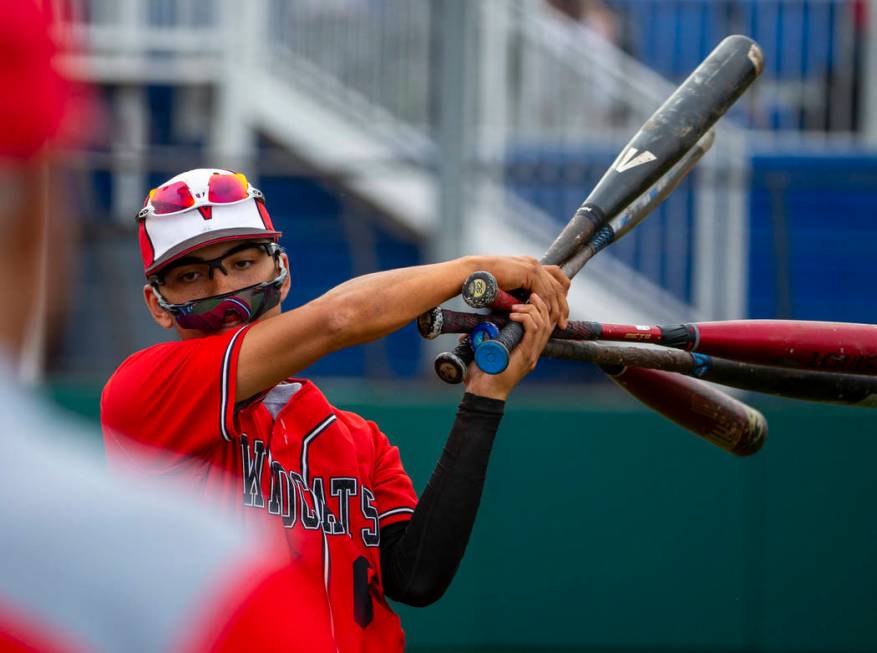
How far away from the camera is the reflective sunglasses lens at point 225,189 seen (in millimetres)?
2633

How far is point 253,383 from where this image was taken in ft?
7.89

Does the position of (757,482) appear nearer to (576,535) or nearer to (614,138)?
(576,535)

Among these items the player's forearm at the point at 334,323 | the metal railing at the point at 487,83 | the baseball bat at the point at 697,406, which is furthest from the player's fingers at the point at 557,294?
the metal railing at the point at 487,83

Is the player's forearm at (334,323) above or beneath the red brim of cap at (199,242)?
beneath

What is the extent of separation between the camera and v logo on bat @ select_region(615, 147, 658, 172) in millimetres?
3055

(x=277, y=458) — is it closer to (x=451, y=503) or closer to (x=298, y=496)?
(x=298, y=496)

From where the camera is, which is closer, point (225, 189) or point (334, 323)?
point (334, 323)

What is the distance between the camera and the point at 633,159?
121 inches

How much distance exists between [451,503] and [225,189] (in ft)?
2.62

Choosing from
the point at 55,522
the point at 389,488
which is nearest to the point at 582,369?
the point at 389,488

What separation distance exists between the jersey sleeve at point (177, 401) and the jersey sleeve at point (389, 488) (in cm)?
40

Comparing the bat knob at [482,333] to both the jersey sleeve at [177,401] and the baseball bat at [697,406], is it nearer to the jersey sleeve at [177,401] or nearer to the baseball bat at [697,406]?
the jersey sleeve at [177,401]

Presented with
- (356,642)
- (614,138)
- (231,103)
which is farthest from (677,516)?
(231,103)

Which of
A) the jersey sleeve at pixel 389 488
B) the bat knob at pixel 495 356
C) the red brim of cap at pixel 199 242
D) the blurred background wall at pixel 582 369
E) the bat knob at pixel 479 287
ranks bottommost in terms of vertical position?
the blurred background wall at pixel 582 369
